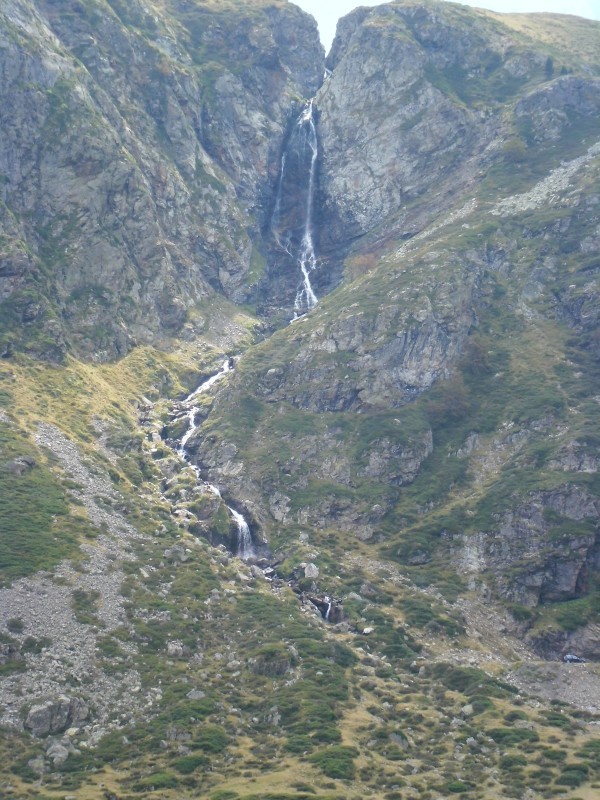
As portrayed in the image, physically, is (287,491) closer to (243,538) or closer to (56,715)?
(243,538)

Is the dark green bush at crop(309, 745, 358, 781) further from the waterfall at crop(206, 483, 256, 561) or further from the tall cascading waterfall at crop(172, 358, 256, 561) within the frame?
the waterfall at crop(206, 483, 256, 561)

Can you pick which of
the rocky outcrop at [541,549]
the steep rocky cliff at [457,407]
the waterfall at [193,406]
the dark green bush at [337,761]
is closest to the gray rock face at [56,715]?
the dark green bush at [337,761]

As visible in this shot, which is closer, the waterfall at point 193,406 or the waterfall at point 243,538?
the waterfall at point 243,538

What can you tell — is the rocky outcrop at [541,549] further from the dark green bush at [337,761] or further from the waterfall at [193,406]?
the waterfall at [193,406]

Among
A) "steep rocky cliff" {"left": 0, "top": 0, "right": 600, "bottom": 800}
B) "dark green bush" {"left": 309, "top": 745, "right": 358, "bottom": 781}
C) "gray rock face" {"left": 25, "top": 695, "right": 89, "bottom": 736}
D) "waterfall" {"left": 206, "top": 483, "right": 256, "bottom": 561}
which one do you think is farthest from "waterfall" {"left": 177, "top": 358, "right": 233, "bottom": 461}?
"dark green bush" {"left": 309, "top": 745, "right": 358, "bottom": 781}

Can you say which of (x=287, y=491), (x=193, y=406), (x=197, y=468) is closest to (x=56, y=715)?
(x=287, y=491)

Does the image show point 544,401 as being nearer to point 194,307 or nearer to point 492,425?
point 492,425

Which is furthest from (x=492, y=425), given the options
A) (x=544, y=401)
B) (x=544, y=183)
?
(x=544, y=183)
